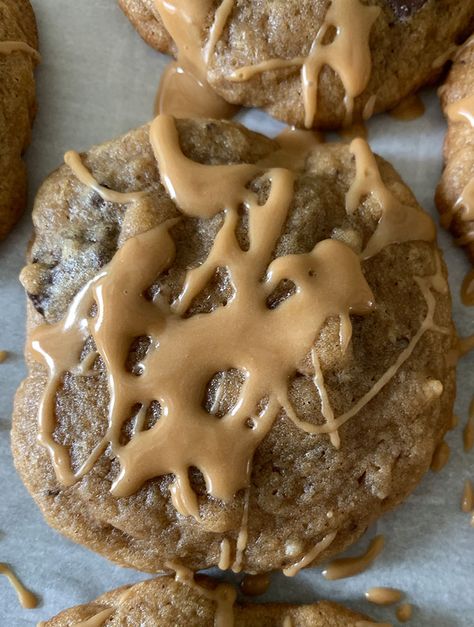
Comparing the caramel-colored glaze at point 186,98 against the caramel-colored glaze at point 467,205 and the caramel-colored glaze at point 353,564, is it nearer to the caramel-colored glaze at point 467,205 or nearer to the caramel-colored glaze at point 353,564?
the caramel-colored glaze at point 467,205

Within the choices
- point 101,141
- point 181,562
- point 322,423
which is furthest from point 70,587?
point 101,141

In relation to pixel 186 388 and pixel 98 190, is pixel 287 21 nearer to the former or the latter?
pixel 98 190

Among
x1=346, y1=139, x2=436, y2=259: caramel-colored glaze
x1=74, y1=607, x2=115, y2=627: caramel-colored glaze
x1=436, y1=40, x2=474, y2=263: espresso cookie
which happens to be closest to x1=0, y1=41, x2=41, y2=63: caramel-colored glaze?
x1=346, y1=139, x2=436, y2=259: caramel-colored glaze

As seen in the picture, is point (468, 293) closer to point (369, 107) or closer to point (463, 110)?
point (463, 110)

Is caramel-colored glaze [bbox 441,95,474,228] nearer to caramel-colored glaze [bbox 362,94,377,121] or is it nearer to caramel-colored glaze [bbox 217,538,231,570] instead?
caramel-colored glaze [bbox 362,94,377,121]

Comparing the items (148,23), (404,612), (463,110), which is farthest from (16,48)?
(404,612)

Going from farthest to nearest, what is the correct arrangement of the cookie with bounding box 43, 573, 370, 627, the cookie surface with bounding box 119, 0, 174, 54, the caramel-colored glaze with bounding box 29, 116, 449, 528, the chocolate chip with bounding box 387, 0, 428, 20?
1. the cookie surface with bounding box 119, 0, 174, 54
2. the chocolate chip with bounding box 387, 0, 428, 20
3. the cookie with bounding box 43, 573, 370, 627
4. the caramel-colored glaze with bounding box 29, 116, 449, 528
